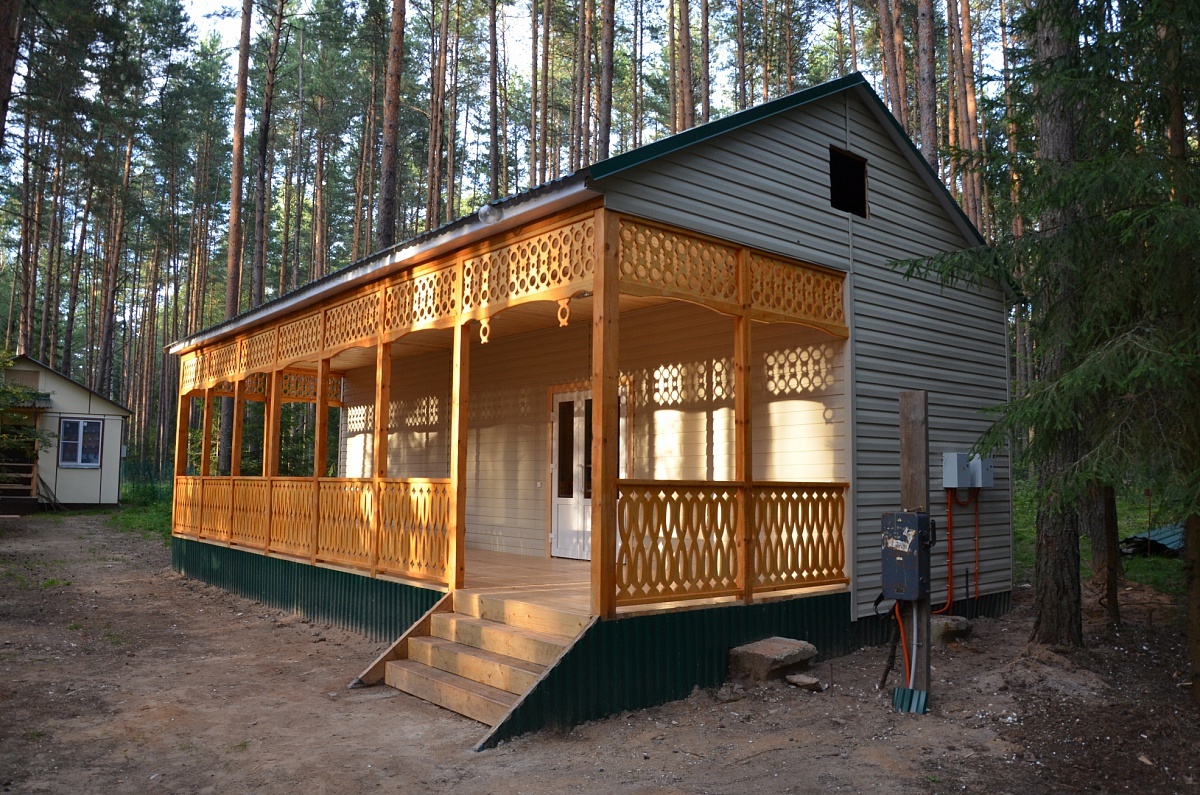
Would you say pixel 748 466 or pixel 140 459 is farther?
pixel 140 459

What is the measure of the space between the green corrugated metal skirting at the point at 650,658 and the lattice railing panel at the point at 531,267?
2610 mm

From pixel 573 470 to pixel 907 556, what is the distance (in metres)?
5.34

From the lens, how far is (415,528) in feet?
27.0

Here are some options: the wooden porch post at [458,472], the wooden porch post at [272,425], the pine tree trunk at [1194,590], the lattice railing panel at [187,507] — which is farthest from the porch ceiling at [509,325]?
the pine tree trunk at [1194,590]

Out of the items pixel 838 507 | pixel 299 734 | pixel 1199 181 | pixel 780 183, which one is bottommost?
pixel 299 734

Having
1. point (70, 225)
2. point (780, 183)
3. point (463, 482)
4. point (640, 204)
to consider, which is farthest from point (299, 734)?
point (70, 225)

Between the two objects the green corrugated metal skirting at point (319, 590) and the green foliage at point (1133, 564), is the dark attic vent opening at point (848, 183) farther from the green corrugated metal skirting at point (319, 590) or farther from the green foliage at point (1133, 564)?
the green corrugated metal skirting at point (319, 590)

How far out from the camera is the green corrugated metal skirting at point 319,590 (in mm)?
8430

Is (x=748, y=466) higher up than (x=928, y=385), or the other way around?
(x=928, y=385)

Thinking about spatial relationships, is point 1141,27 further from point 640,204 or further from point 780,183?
point 640,204

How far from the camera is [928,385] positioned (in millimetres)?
9219

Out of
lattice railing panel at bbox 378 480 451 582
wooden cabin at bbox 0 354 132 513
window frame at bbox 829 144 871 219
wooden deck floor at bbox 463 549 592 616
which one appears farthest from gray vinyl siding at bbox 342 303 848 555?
wooden cabin at bbox 0 354 132 513

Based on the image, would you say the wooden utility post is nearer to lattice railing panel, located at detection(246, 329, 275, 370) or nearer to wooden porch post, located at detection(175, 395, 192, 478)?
lattice railing panel, located at detection(246, 329, 275, 370)

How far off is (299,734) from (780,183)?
5955 mm
